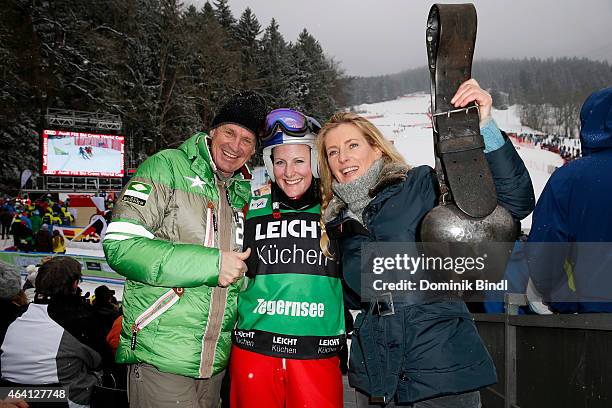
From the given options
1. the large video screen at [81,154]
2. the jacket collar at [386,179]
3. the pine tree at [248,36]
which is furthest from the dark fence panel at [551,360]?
the pine tree at [248,36]

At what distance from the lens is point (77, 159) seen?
24.3 metres

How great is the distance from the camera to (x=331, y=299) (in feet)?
8.10

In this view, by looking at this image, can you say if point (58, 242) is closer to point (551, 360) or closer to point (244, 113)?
point (244, 113)

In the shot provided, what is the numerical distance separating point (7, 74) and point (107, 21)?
9.27 meters

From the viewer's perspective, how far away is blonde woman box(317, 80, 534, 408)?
1.78m

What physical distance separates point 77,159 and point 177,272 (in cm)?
2462

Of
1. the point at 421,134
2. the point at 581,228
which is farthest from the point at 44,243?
the point at 421,134

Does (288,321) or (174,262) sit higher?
(174,262)

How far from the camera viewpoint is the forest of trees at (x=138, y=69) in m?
28.9

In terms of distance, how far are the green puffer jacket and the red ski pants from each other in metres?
0.18

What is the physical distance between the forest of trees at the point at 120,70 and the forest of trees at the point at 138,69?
6cm

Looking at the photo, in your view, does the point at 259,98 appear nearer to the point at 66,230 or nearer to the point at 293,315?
the point at 293,315

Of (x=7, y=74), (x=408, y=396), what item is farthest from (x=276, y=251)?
(x=7, y=74)

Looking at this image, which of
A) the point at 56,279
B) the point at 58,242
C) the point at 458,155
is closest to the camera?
the point at 458,155
